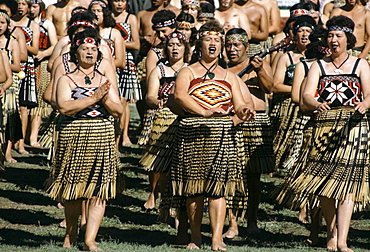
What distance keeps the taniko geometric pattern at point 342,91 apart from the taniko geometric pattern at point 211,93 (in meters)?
0.90

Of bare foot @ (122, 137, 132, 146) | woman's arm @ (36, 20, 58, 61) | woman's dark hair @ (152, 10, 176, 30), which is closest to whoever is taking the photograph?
woman's dark hair @ (152, 10, 176, 30)

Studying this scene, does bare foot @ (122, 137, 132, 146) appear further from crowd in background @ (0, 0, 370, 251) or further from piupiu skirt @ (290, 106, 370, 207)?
piupiu skirt @ (290, 106, 370, 207)

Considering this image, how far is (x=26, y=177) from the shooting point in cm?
1067

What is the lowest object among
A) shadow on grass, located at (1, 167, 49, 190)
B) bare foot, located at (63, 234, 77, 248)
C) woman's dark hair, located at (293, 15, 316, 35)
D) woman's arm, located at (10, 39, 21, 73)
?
bare foot, located at (63, 234, 77, 248)

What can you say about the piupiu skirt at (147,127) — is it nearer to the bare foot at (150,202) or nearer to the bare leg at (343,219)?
the bare foot at (150,202)

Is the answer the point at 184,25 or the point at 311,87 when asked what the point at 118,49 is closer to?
the point at 184,25

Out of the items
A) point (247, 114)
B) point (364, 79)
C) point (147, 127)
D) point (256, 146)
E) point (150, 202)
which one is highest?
point (364, 79)

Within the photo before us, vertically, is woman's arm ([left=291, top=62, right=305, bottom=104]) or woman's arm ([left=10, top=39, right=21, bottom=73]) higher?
woman's arm ([left=10, top=39, right=21, bottom=73])

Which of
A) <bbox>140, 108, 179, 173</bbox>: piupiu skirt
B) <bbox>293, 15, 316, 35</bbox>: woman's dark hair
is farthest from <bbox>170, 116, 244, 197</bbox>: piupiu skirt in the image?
<bbox>293, 15, 316, 35</bbox>: woman's dark hair

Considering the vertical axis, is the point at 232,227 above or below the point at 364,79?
below

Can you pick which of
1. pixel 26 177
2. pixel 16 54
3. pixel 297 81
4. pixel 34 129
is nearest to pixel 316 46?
pixel 297 81

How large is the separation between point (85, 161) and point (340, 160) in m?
2.21

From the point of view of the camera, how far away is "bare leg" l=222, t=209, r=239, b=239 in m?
8.27

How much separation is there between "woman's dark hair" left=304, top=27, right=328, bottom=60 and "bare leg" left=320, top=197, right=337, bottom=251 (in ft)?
6.04
